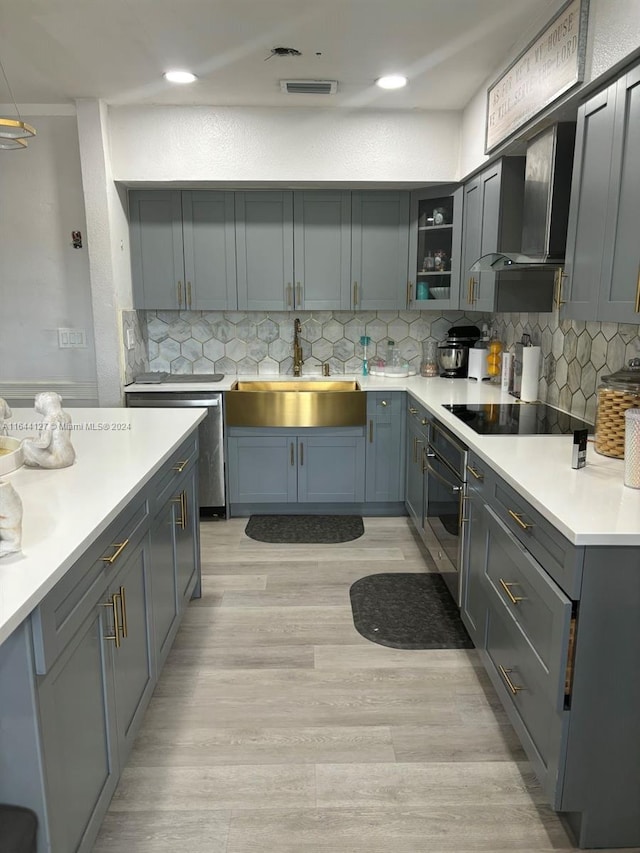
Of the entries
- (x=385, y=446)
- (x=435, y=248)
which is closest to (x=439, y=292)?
(x=435, y=248)

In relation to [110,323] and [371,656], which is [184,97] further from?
[371,656]

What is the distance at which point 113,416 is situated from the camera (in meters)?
2.88

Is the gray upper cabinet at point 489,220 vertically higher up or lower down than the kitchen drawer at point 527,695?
higher up

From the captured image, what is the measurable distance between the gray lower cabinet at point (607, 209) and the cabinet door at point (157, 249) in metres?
2.69

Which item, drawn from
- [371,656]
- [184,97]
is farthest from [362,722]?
[184,97]

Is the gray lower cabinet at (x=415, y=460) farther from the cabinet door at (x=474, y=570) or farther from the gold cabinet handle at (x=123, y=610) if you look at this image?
the gold cabinet handle at (x=123, y=610)

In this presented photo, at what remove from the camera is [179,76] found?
10.7 ft

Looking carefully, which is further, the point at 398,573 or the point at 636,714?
the point at 398,573

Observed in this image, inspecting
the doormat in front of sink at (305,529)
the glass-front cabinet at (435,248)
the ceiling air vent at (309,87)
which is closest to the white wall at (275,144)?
the glass-front cabinet at (435,248)

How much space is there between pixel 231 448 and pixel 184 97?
83.9 inches

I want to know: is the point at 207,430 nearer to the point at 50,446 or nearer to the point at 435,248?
the point at 435,248

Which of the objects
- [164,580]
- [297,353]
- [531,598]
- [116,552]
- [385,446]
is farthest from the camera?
[297,353]

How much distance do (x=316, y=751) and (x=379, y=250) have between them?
319cm

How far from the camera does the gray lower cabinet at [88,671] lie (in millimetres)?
1223
